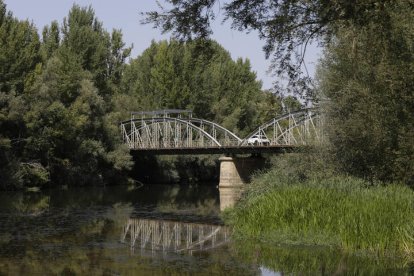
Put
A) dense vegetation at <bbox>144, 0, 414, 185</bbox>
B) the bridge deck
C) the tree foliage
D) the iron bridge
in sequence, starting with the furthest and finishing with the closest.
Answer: the iron bridge < the bridge deck < the tree foliage < dense vegetation at <bbox>144, 0, 414, 185</bbox>

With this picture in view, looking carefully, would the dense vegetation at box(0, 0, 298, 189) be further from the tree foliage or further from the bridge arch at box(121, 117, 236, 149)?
the bridge arch at box(121, 117, 236, 149)

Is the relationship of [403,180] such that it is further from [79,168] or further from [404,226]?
[79,168]

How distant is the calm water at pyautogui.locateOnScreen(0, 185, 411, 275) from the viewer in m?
15.8

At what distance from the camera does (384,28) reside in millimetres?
12523

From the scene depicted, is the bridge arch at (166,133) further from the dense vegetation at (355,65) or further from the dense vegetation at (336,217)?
the dense vegetation at (336,217)

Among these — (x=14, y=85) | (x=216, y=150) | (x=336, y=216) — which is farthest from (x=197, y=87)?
(x=336, y=216)

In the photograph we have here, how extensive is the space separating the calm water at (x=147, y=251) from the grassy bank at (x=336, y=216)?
1.74 ft

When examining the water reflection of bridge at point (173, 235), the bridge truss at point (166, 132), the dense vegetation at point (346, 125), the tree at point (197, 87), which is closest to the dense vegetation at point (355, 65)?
the dense vegetation at point (346, 125)

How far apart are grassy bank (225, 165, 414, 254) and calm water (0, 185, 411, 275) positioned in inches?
20.9

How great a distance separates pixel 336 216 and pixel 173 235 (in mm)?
7684

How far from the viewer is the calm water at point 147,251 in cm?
1584

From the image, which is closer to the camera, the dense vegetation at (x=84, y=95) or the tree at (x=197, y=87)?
the dense vegetation at (x=84, y=95)

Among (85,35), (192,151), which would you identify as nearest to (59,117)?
(192,151)

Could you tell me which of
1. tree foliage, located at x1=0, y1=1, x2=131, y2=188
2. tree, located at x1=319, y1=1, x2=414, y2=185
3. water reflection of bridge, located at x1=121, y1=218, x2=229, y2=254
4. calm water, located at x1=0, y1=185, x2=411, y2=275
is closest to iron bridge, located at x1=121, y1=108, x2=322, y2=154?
tree foliage, located at x1=0, y1=1, x2=131, y2=188
